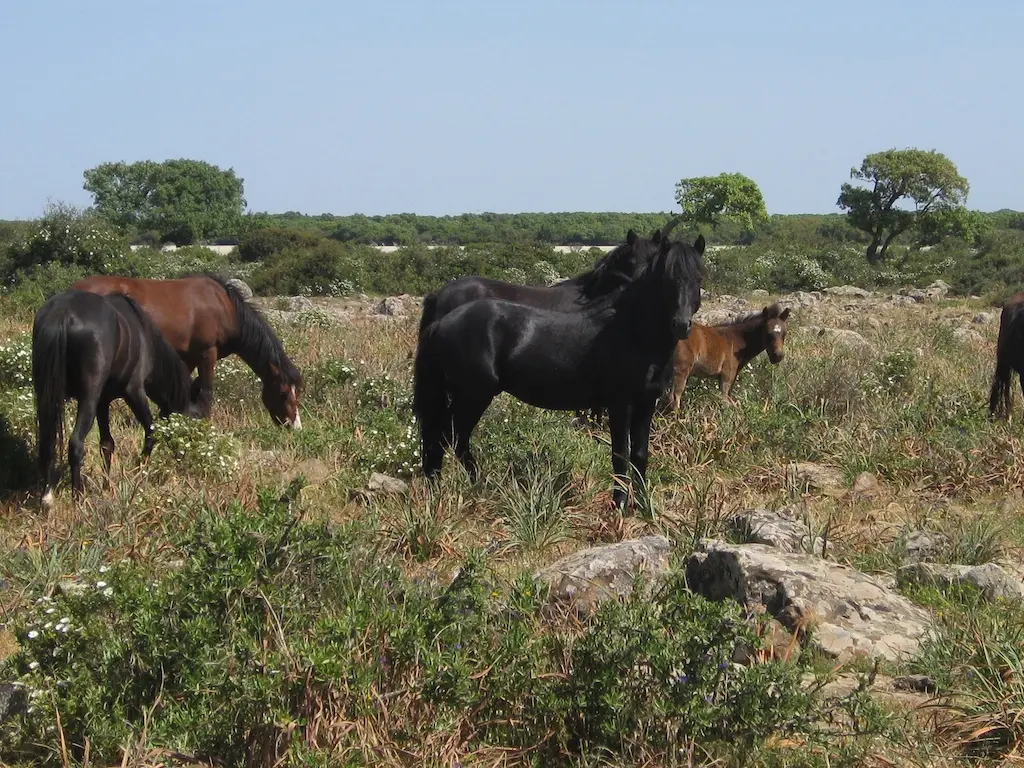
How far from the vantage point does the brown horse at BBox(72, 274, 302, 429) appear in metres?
10.9

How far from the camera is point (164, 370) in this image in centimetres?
865

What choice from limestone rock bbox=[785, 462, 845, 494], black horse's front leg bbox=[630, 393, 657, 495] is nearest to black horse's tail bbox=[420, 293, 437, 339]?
black horse's front leg bbox=[630, 393, 657, 495]

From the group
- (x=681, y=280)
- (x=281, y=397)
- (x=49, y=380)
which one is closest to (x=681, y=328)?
(x=681, y=280)

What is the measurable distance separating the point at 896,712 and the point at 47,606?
10.8 ft

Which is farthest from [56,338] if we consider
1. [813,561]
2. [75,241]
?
[75,241]

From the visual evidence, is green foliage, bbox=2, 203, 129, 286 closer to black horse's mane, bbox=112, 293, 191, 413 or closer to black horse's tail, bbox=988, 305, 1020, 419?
black horse's mane, bbox=112, 293, 191, 413

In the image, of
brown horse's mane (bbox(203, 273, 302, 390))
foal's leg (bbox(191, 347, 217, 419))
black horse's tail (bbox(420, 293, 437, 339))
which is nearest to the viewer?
foal's leg (bbox(191, 347, 217, 419))

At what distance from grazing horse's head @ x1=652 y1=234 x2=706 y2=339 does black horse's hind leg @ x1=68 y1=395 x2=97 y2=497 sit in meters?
4.03

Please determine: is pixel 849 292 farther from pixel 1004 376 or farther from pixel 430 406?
pixel 430 406

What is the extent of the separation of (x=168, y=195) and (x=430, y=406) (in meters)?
74.0

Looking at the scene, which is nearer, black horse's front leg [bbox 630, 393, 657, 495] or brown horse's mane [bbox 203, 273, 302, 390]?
black horse's front leg [bbox 630, 393, 657, 495]

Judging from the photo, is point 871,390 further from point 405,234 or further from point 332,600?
point 405,234

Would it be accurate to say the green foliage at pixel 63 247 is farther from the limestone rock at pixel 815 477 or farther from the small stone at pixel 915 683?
the small stone at pixel 915 683

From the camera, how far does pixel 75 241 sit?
2075 cm
